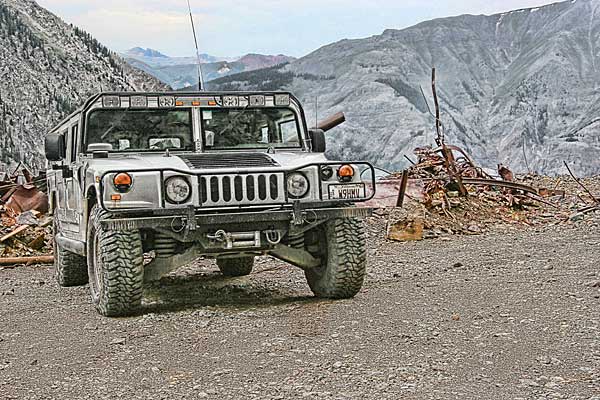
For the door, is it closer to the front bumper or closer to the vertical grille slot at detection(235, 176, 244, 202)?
the front bumper

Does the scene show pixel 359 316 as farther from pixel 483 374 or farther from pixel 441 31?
pixel 441 31

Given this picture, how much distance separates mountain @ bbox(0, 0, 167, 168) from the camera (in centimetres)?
5438

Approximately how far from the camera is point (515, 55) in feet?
304

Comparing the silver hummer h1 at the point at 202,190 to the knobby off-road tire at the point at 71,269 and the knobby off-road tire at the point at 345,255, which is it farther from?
the knobby off-road tire at the point at 71,269

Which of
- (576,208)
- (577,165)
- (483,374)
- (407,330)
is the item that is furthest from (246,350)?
(577,165)

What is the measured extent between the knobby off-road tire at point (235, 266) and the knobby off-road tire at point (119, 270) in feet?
9.44

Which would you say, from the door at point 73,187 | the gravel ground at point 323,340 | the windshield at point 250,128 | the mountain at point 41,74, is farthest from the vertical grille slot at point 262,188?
the mountain at point 41,74

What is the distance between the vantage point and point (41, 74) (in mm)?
60438

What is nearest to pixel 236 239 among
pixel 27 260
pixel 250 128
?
pixel 250 128

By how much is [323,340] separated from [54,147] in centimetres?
372

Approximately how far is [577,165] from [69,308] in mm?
56542

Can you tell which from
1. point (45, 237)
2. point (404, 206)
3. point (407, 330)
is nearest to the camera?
point (407, 330)

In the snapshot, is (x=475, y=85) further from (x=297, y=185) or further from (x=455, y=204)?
(x=297, y=185)

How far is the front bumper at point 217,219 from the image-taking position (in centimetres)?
632
